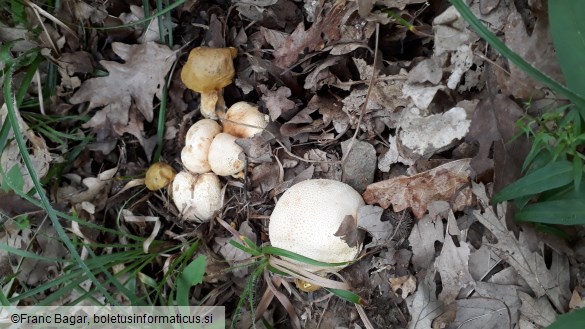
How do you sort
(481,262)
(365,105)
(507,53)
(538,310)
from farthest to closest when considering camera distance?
1. (365,105)
2. (481,262)
3. (538,310)
4. (507,53)

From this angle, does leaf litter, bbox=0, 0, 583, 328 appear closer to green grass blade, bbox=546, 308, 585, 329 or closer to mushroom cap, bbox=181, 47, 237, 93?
mushroom cap, bbox=181, 47, 237, 93

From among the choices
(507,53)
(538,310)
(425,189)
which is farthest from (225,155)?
(538,310)

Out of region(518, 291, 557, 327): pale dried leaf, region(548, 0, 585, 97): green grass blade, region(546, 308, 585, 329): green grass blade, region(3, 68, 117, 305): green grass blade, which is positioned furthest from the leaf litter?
region(3, 68, 117, 305): green grass blade

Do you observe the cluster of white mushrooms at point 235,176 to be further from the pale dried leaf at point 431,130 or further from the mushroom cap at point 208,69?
the pale dried leaf at point 431,130

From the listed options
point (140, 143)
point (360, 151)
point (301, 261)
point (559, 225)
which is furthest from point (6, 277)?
point (559, 225)

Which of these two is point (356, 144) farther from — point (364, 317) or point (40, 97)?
point (40, 97)

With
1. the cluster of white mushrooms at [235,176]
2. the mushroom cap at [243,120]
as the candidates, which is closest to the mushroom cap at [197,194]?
the cluster of white mushrooms at [235,176]

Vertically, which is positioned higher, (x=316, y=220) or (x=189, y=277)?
(x=316, y=220)
